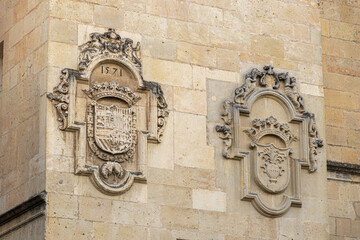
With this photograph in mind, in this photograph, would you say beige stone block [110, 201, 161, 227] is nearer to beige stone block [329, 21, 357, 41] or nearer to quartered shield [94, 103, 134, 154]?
quartered shield [94, 103, 134, 154]

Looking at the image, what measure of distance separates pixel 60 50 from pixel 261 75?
3.23 meters

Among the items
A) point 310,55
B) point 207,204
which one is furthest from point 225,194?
point 310,55

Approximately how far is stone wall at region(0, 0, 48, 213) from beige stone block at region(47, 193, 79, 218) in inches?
9.6

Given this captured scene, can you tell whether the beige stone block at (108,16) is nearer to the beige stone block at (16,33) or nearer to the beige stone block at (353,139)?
the beige stone block at (16,33)

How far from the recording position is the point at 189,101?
1605 cm

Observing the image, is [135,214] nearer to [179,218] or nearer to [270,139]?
[179,218]

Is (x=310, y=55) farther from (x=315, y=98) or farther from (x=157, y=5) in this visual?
(x=157, y=5)

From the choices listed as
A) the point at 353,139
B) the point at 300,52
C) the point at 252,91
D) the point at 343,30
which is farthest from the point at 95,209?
the point at 343,30

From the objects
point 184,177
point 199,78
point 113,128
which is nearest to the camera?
point 113,128

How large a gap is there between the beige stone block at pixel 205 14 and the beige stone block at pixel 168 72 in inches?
31.7

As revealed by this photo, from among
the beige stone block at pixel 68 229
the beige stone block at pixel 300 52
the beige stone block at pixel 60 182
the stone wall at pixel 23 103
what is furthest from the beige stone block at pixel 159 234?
the beige stone block at pixel 300 52

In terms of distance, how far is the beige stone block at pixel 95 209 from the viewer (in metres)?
14.8

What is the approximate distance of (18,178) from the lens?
15.5 meters

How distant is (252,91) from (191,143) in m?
1.39
